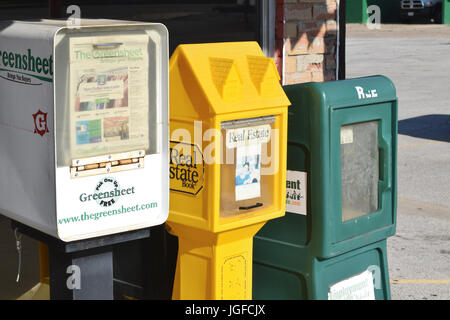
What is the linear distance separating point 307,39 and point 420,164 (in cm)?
429

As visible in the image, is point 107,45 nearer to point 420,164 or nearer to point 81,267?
point 81,267

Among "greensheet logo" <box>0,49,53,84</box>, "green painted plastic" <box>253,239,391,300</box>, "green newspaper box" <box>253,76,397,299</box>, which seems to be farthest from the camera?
"green painted plastic" <box>253,239,391,300</box>

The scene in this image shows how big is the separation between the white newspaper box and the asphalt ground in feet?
9.23

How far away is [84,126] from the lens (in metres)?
3.81

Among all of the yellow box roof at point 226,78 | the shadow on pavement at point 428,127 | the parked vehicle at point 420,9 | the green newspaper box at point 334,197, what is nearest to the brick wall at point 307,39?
the green newspaper box at point 334,197

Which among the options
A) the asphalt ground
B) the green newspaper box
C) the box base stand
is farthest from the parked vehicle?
the box base stand

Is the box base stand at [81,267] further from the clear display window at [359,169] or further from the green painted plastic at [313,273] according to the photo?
the clear display window at [359,169]

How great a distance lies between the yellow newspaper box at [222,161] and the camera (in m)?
4.18

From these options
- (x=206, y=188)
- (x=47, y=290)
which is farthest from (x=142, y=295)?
(x=206, y=188)

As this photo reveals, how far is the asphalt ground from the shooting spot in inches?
262

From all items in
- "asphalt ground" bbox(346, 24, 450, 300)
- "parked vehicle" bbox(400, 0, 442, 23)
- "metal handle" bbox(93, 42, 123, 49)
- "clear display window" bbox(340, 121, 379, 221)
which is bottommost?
"asphalt ground" bbox(346, 24, 450, 300)

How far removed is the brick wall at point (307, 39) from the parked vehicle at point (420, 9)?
28229 mm

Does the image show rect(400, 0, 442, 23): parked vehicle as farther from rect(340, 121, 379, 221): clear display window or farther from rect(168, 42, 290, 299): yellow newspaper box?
rect(168, 42, 290, 299): yellow newspaper box

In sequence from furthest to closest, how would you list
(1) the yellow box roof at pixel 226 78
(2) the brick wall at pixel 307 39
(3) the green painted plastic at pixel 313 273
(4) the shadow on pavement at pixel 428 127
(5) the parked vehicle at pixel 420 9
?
1. (5) the parked vehicle at pixel 420 9
2. (4) the shadow on pavement at pixel 428 127
3. (2) the brick wall at pixel 307 39
4. (3) the green painted plastic at pixel 313 273
5. (1) the yellow box roof at pixel 226 78
